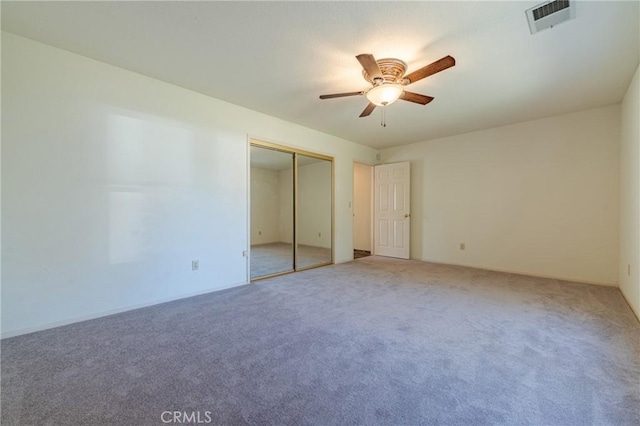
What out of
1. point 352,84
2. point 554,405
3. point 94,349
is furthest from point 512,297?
point 94,349

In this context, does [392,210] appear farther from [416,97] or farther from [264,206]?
[416,97]

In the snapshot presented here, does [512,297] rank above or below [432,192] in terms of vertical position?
below

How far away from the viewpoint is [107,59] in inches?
101

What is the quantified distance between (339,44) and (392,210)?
4153mm

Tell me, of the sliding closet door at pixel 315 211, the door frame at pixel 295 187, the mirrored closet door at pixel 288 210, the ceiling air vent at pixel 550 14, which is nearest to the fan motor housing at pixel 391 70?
the ceiling air vent at pixel 550 14

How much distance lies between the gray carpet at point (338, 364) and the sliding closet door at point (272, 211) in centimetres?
127

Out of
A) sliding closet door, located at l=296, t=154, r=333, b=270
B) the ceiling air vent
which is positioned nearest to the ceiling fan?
the ceiling air vent

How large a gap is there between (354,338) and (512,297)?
2.31 meters

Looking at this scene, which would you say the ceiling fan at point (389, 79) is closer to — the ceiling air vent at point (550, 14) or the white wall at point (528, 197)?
the ceiling air vent at point (550, 14)

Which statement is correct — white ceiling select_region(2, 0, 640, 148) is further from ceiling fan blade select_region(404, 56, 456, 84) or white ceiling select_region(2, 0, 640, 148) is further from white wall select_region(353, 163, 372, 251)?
white wall select_region(353, 163, 372, 251)

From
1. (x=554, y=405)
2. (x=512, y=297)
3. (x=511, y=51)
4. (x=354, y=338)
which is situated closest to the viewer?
(x=554, y=405)

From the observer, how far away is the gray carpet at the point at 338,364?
55.3 inches

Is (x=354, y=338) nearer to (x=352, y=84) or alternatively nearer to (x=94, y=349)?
(x=94, y=349)

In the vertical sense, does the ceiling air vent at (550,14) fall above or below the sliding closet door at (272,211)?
above
